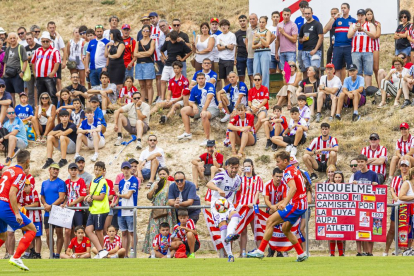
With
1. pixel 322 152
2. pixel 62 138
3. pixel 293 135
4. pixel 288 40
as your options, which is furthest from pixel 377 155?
pixel 62 138

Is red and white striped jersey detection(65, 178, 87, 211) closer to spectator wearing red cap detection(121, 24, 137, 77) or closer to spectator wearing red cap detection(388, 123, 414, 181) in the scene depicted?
spectator wearing red cap detection(121, 24, 137, 77)

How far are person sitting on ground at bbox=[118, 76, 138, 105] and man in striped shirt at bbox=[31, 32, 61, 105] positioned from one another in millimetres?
2037

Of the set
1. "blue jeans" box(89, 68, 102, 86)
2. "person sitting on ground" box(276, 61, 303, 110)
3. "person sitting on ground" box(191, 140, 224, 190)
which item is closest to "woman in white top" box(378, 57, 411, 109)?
"person sitting on ground" box(276, 61, 303, 110)

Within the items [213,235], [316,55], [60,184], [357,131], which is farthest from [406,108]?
[60,184]

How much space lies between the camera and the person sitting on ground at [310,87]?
71.3ft

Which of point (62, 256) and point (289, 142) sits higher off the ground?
point (289, 142)

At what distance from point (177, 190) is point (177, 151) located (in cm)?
497

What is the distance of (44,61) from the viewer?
23.2 meters

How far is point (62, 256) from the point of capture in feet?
56.7

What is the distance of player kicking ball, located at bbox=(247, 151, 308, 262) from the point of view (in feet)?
45.4

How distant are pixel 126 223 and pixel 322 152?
528 cm

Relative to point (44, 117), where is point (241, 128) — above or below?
below

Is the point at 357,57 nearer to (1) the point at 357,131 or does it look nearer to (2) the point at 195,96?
(1) the point at 357,131

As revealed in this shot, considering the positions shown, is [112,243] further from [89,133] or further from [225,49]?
[225,49]
